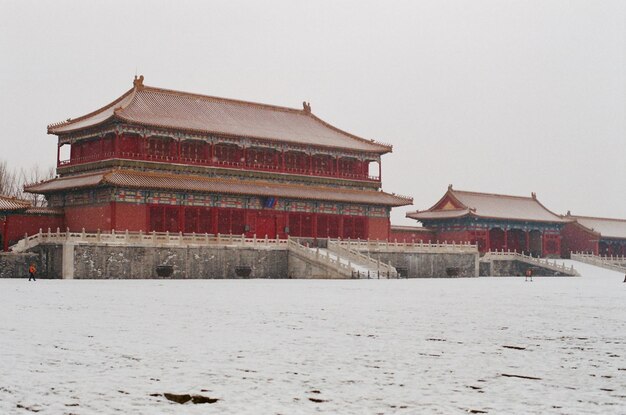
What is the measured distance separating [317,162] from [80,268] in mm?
24034

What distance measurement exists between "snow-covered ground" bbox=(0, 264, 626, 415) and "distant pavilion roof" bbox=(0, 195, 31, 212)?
2516cm

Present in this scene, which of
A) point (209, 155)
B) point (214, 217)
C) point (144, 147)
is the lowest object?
point (214, 217)

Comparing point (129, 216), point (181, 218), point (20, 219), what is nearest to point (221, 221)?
point (181, 218)

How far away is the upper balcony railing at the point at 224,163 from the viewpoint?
53750 mm

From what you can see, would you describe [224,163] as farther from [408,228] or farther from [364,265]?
[408,228]

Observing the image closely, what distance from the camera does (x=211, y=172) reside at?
5678 cm

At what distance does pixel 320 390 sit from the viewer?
10.3 meters

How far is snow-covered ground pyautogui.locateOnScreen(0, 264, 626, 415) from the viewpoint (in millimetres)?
9531

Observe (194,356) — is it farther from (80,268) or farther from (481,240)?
(481,240)

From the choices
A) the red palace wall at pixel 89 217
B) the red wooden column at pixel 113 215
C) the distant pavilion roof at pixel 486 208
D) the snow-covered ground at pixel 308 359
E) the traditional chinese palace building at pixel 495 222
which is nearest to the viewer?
the snow-covered ground at pixel 308 359

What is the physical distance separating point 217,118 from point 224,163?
171 inches

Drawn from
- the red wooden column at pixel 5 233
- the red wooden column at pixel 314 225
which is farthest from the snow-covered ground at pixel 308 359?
the red wooden column at pixel 314 225

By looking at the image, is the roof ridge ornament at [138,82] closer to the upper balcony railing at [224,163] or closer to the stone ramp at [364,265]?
the upper balcony railing at [224,163]

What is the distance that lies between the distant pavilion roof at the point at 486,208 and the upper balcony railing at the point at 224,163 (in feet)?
39.6
